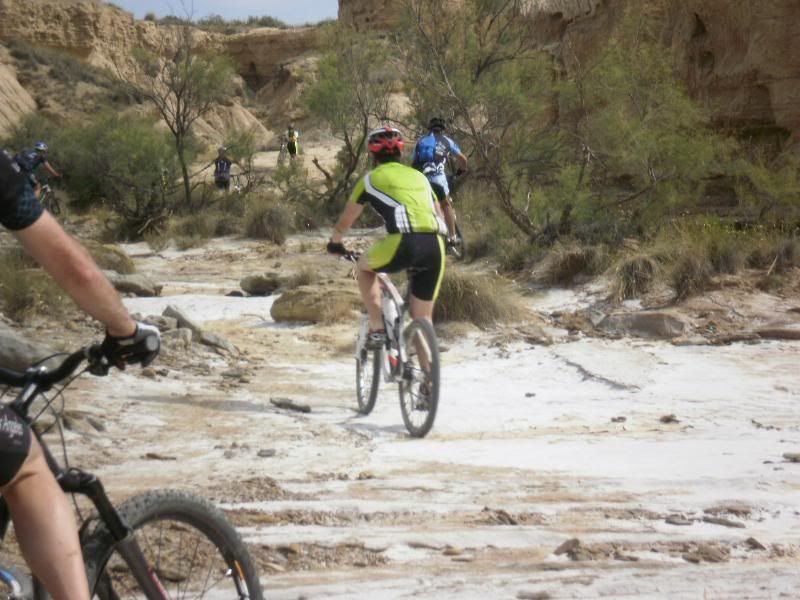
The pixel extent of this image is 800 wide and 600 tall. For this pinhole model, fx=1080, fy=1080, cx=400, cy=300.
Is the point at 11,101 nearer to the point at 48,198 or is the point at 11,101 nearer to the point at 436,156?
the point at 48,198

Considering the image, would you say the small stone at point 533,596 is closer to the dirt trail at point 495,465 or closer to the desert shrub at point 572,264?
the dirt trail at point 495,465

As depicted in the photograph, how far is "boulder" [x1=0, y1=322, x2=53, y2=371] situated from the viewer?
24.0 feet

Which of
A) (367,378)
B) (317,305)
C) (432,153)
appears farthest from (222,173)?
(367,378)

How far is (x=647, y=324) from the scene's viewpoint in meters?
10.3

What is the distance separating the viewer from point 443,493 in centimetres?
514

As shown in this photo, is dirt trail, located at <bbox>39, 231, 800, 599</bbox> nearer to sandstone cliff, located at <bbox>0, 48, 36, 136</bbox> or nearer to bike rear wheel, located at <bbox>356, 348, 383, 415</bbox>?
bike rear wheel, located at <bbox>356, 348, 383, 415</bbox>

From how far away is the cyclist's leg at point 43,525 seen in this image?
2303 millimetres

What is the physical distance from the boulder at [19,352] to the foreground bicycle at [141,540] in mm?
4404

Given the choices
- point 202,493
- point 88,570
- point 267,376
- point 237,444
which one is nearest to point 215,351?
point 267,376

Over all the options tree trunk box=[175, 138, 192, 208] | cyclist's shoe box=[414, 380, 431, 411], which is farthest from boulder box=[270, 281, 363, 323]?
tree trunk box=[175, 138, 192, 208]

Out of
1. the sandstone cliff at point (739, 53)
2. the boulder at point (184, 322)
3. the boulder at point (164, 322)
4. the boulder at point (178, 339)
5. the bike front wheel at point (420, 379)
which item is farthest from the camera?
the sandstone cliff at point (739, 53)

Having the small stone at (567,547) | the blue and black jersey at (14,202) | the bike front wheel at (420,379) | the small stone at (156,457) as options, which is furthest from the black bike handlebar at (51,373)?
the bike front wheel at (420,379)

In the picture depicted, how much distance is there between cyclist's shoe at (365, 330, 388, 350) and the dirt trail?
516 millimetres

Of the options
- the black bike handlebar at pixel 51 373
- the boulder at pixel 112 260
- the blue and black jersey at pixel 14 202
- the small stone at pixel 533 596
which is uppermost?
the blue and black jersey at pixel 14 202
